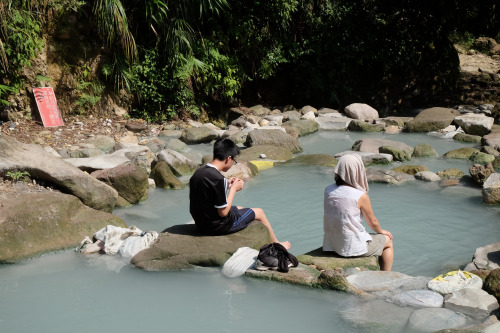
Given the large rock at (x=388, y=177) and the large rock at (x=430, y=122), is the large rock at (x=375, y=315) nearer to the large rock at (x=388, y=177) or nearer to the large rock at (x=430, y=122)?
the large rock at (x=388, y=177)

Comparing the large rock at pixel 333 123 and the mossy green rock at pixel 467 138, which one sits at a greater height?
the large rock at pixel 333 123

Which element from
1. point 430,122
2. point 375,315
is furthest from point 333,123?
point 375,315

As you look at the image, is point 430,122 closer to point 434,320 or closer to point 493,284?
point 493,284

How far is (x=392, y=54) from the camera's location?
1805cm

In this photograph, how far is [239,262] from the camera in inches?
207

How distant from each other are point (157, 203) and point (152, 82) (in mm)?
6909

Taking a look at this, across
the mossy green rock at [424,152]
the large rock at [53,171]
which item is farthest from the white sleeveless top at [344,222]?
the mossy green rock at [424,152]

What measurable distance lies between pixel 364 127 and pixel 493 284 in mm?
10432

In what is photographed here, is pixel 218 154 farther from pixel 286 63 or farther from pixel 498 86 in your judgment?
pixel 498 86

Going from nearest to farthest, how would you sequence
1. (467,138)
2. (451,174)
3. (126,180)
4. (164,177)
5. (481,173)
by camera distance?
(126,180), (481,173), (164,177), (451,174), (467,138)

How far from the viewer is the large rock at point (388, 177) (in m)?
9.48

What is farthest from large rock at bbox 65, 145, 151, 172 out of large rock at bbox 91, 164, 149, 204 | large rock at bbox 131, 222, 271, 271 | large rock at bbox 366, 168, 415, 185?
large rock at bbox 366, 168, 415, 185

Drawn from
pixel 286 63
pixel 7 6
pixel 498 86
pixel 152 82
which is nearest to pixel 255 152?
pixel 152 82

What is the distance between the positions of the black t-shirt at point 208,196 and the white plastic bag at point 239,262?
16.9 inches
